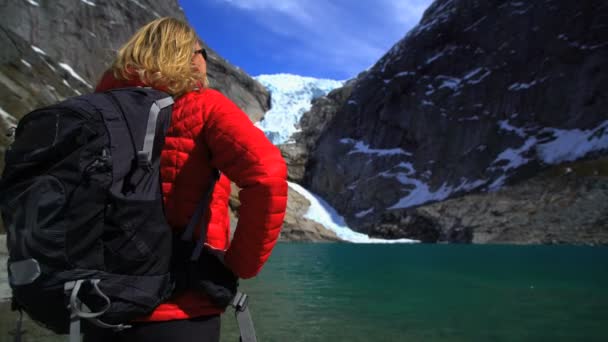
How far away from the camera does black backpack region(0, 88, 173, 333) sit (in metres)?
2.02

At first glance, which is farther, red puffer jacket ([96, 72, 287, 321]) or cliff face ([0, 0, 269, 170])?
cliff face ([0, 0, 269, 170])

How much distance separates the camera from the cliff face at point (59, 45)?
56.9m

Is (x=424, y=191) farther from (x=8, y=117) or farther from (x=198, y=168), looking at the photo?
(x=198, y=168)

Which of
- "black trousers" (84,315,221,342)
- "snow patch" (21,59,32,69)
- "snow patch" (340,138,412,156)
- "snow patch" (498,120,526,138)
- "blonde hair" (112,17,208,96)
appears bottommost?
"black trousers" (84,315,221,342)

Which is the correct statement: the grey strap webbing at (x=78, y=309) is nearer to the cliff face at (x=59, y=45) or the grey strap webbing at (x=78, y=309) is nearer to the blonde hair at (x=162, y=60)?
the blonde hair at (x=162, y=60)

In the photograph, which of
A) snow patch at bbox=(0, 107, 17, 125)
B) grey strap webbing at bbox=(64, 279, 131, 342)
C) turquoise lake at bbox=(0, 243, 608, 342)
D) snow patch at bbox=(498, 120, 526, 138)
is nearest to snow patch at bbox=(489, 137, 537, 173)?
snow patch at bbox=(498, 120, 526, 138)

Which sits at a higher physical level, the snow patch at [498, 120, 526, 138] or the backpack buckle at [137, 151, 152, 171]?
the snow patch at [498, 120, 526, 138]

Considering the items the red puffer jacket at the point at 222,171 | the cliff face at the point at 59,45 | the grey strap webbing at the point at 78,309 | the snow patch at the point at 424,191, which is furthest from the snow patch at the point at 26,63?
the snow patch at the point at 424,191

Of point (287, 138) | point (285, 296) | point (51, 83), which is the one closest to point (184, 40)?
point (285, 296)

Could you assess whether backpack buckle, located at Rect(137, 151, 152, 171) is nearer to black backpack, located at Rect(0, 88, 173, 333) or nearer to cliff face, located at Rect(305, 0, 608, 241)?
black backpack, located at Rect(0, 88, 173, 333)

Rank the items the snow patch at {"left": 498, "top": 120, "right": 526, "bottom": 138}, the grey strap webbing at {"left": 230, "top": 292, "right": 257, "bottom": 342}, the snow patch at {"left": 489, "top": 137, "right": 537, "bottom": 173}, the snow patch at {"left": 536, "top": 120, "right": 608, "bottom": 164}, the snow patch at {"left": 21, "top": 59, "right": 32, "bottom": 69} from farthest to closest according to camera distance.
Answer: the snow patch at {"left": 498, "top": 120, "right": 526, "bottom": 138}
the snow patch at {"left": 489, "top": 137, "right": 537, "bottom": 173}
the snow patch at {"left": 536, "top": 120, "right": 608, "bottom": 164}
the snow patch at {"left": 21, "top": 59, "right": 32, "bottom": 69}
the grey strap webbing at {"left": 230, "top": 292, "right": 257, "bottom": 342}

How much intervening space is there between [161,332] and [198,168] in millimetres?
897

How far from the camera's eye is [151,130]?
2348mm

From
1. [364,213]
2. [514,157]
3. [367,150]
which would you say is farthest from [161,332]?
[367,150]
